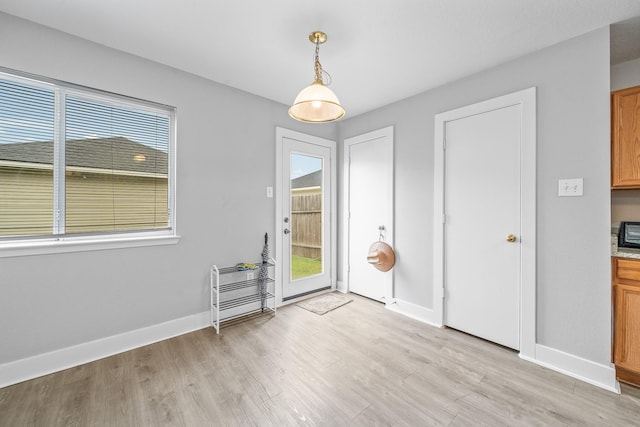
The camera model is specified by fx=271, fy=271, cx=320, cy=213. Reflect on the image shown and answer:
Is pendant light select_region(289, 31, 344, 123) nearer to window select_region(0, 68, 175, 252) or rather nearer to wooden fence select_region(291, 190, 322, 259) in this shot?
window select_region(0, 68, 175, 252)

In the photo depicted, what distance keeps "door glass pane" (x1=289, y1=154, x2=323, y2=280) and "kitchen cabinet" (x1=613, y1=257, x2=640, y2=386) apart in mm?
2846

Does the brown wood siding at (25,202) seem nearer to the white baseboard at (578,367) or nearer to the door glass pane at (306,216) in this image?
the door glass pane at (306,216)

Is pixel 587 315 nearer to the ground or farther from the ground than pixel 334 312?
farther from the ground

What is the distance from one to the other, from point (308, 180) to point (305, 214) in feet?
1.53

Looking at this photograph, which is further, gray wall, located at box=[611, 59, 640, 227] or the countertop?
gray wall, located at box=[611, 59, 640, 227]

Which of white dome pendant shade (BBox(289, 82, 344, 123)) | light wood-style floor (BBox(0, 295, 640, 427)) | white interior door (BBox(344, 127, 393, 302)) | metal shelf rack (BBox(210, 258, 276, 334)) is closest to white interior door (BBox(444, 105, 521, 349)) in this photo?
light wood-style floor (BBox(0, 295, 640, 427))

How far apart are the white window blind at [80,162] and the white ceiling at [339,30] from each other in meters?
0.52

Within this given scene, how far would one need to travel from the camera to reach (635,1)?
1.67m

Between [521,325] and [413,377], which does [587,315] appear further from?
[413,377]

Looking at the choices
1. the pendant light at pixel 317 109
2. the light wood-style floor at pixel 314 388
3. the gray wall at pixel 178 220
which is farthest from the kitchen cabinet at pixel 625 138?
the gray wall at pixel 178 220

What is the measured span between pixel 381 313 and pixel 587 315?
175cm

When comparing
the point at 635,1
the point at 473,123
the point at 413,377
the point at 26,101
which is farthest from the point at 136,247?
the point at 635,1

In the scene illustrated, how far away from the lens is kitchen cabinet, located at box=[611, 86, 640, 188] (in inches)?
72.3

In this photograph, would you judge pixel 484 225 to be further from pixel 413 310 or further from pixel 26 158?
pixel 26 158
